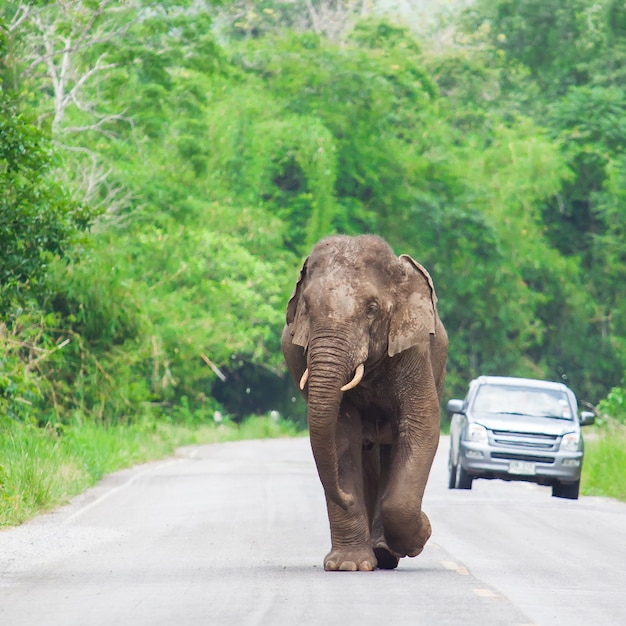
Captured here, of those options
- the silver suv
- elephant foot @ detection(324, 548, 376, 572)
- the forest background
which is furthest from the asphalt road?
the forest background

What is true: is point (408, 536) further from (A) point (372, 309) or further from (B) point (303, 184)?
(B) point (303, 184)

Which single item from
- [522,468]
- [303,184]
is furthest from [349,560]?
[303,184]

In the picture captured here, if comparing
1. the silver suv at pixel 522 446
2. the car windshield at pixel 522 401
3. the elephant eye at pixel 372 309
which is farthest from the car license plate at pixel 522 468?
the elephant eye at pixel 372 309

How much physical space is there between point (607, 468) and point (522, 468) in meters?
2.45

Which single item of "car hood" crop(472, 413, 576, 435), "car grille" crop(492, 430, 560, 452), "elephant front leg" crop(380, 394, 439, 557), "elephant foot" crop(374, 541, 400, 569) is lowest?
"car grille" crop(492, 430, 560, 452)

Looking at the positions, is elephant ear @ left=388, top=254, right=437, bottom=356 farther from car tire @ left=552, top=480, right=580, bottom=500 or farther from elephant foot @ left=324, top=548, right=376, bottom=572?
car tire @ left=552, top=480, right=580, bottom=500

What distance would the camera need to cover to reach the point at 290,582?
37.1 feet

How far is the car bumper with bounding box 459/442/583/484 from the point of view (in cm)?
2375

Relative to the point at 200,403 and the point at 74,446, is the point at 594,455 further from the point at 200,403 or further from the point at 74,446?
the point at 200,403

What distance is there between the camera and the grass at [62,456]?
1845 centimetres

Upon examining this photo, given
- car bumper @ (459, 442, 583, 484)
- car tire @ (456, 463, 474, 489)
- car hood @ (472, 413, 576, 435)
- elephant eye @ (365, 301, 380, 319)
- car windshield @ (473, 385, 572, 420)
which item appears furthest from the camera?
car windshield @ (473, 385, 572, 420)

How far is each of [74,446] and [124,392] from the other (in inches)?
289

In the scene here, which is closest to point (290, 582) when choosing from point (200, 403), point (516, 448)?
point (516, 448)

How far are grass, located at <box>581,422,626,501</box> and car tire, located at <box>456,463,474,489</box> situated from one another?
83.9 inches
